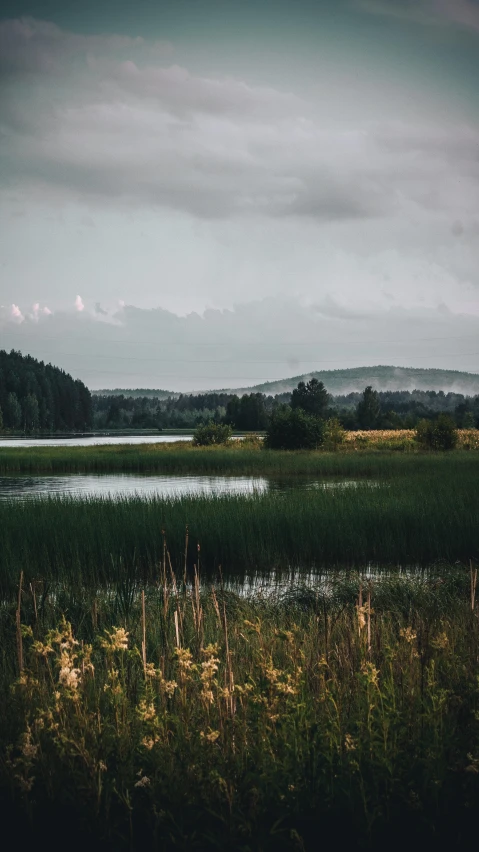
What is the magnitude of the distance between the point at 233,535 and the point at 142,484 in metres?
17.7

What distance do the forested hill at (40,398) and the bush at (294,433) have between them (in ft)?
335

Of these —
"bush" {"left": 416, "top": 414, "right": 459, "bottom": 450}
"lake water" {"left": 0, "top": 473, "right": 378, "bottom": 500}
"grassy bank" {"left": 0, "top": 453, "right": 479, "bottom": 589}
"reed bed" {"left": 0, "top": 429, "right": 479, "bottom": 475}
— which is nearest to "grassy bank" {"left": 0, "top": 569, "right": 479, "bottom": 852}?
"grassy bank" {"left": 0, "top": 453, "right": 479, "bottom": 589}

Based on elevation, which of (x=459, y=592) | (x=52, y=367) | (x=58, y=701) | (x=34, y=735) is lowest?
(x=459, y=592)

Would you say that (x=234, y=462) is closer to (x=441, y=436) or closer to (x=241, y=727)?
(x=441, y=436)

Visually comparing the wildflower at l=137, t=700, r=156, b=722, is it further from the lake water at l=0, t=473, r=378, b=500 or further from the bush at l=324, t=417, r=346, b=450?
the bush at l=324, t=417, r=346, b=450

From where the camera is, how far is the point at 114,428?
193500 mm

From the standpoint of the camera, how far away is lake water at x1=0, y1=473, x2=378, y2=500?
2721 cm

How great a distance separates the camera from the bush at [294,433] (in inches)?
2030

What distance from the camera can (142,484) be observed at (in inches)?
1255

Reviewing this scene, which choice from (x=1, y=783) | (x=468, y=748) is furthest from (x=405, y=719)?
(x=1, y=783)

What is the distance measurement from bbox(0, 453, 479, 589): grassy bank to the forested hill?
132 metres

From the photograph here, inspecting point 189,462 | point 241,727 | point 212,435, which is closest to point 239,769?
point 241,727

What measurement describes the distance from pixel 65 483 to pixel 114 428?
163 m

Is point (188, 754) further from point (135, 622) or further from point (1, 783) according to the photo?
point (135, 622)
